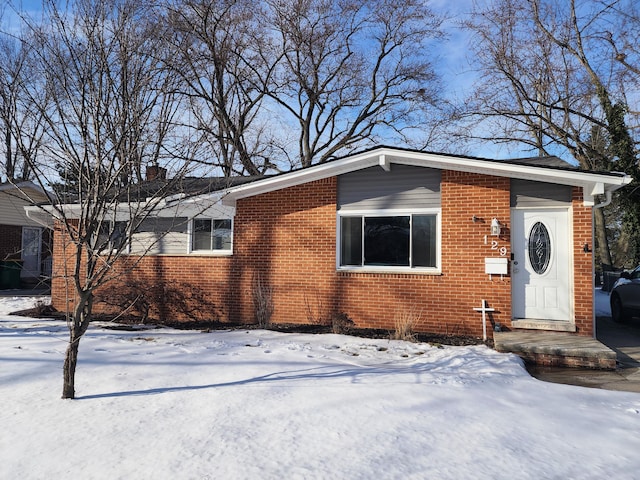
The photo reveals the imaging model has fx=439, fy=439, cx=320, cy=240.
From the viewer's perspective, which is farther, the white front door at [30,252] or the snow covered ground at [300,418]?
the white front door at [30,252]

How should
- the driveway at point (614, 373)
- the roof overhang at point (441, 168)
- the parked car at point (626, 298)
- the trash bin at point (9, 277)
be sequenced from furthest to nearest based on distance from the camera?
the trash bin at point (9, 277)
the parked car at point (626, 298)
the roof overhang at point (441, 168)
the driveway at point (614, 373)

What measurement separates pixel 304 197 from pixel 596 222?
20080 millimetres

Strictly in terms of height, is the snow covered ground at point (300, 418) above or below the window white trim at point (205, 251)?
below

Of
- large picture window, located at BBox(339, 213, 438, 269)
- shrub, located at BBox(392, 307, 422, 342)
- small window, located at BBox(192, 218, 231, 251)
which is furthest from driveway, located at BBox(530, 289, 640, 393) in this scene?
small window, located at BBox(192, 218, 231, 251)

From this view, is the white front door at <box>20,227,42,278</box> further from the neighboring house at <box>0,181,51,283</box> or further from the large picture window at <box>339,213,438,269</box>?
the large picture window at <box>339,213,438,269</box>

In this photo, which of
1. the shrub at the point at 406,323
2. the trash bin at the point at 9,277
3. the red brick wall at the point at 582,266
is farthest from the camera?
the trash bin at the point at 9,277

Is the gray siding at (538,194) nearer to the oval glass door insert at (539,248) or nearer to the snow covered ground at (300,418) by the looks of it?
the oval glass door insert at (539,248)

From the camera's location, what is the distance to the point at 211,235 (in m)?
9.93

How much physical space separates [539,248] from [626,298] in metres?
4.27

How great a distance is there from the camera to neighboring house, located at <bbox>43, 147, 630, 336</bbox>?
7.86 metres

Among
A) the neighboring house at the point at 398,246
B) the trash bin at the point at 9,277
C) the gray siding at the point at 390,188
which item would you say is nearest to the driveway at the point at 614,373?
the neighboring house at the point at 398,246

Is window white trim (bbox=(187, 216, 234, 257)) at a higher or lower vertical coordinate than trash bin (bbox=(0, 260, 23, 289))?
higher

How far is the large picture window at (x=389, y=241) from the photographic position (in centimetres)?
852

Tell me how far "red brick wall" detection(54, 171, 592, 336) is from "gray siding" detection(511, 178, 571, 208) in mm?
174
